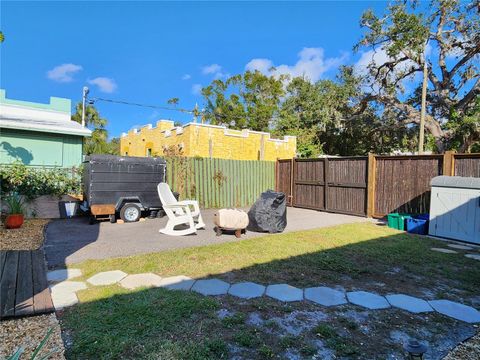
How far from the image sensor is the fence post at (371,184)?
8664 millimetres

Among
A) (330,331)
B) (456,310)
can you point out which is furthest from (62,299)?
(456,310)

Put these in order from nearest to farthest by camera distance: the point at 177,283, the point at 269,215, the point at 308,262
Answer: the point at 177,283
the point at 308,262
the point at 269,215

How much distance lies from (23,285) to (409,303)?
13.4 feet

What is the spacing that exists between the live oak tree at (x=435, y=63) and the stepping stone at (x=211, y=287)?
15314 millimetres

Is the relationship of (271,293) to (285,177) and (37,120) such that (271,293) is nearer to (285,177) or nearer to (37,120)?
(285,177)

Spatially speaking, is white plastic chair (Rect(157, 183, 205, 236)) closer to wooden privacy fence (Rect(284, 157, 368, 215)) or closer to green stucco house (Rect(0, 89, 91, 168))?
wooden privacy fence (Rect(284, 157, 368, 215))

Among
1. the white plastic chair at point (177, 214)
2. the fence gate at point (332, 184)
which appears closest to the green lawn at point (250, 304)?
the white plastic chair at point (177, 214)

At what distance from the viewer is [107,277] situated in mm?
3580

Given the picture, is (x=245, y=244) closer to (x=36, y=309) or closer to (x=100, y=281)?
(x=100, y=281)

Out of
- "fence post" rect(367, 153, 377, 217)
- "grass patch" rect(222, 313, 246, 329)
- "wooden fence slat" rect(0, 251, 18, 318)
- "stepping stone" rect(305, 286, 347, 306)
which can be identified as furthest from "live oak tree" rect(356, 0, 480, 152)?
"wooden fence slat" rect(0, 251, 18, 318)

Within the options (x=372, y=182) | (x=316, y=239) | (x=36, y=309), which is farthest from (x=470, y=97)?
(x=36, y=309)

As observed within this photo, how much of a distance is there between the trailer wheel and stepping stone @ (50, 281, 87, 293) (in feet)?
14.2

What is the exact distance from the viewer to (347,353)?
213cm

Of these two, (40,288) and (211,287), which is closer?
(40,288)
